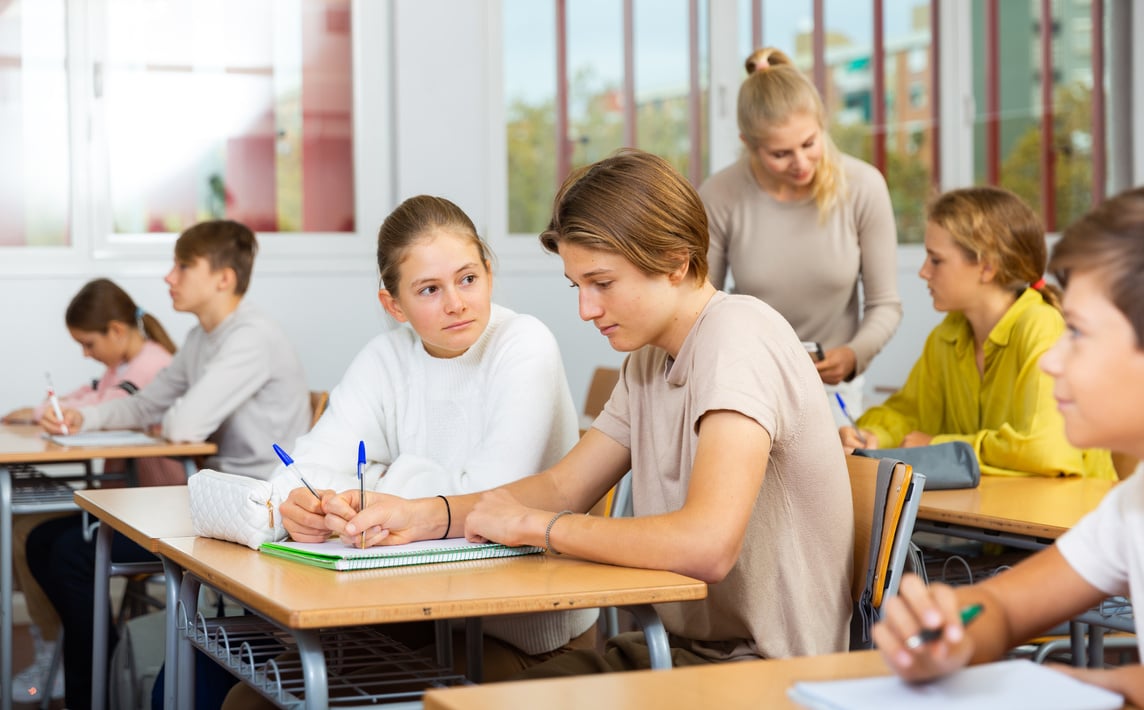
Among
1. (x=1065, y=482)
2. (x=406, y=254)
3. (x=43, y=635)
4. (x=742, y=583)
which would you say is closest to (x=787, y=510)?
(x=742, y=583)

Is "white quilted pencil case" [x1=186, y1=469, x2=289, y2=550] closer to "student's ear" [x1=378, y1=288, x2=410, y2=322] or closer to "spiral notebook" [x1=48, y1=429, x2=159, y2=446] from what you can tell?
"student's ear" [x1=378, y1=288, x2=410, y2=322]

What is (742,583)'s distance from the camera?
5.58 ft

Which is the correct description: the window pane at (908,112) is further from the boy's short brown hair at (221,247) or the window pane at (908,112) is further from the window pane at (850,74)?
the boy's short brown hair at (221,247)

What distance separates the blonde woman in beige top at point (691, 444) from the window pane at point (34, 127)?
10.6ft

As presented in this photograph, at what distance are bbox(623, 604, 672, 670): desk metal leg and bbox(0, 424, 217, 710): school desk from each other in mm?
2030

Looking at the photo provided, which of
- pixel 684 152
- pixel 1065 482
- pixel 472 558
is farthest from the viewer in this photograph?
pixel 684 152

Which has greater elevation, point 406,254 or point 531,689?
point 406,254

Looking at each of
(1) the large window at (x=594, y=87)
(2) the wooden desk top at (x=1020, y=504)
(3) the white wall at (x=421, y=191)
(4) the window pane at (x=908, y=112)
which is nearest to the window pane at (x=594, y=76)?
(1) the large window at (x=594, y=87)

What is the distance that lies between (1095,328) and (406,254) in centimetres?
136

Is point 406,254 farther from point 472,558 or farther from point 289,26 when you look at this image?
point 289,26

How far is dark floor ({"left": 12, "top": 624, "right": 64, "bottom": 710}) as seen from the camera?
11.3ft

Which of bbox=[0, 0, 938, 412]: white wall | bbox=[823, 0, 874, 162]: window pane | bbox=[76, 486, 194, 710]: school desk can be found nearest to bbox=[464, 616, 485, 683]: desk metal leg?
bbox=[76, 486, 194, 710]: school desk

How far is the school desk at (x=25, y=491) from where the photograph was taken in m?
3.10

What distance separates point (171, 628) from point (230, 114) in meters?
3.24
